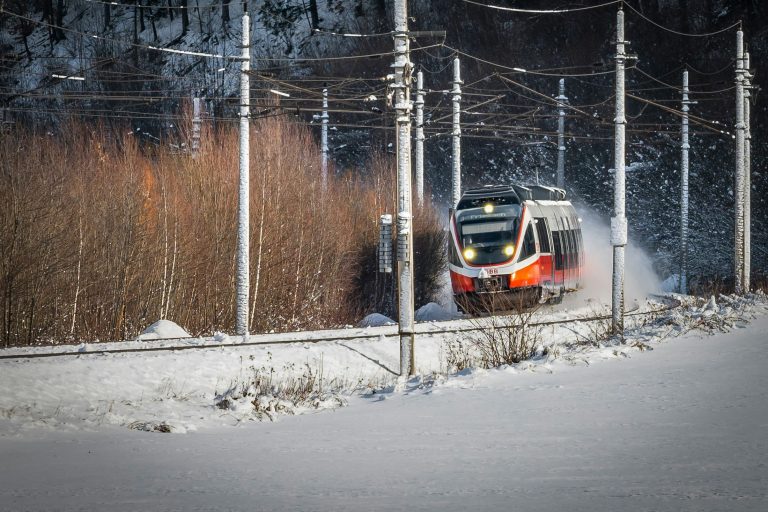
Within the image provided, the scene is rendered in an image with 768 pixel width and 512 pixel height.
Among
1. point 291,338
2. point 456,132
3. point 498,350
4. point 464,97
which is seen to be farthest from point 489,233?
point 464,97

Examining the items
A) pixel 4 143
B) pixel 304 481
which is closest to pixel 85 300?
pixel 4 143

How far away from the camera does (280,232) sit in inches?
1353

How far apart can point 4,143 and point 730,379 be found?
20.4 m

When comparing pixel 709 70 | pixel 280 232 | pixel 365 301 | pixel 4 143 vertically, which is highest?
pixel 709 70

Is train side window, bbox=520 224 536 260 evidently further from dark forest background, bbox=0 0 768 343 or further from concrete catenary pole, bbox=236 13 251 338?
→ dark forest background, bbox=0 0 768 343

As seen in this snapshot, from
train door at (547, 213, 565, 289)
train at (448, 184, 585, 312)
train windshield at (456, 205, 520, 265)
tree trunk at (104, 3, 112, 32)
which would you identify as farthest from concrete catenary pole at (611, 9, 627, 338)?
tree trunk at (104, 3, 112, 32)

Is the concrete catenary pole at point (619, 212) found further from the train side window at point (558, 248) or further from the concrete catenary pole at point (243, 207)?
the concrete catenary pole at point (243, 207)

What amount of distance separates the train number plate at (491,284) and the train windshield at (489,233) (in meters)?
0.48

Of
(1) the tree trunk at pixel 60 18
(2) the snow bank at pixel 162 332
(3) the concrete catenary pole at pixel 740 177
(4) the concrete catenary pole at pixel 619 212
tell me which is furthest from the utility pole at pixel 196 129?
(1) the tree trunk at pixel 60 18

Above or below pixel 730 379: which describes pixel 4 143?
above

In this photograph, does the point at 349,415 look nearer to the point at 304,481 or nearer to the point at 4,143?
the point at 304,481

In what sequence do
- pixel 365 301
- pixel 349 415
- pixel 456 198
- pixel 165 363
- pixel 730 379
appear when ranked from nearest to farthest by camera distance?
1. pixel 349 415
2. pixel 730 379
3. pixel 165 363
4. pixel 456 198
5. pixel 365 301

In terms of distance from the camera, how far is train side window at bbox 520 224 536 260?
29.5 metres

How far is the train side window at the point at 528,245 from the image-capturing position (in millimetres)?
29453
